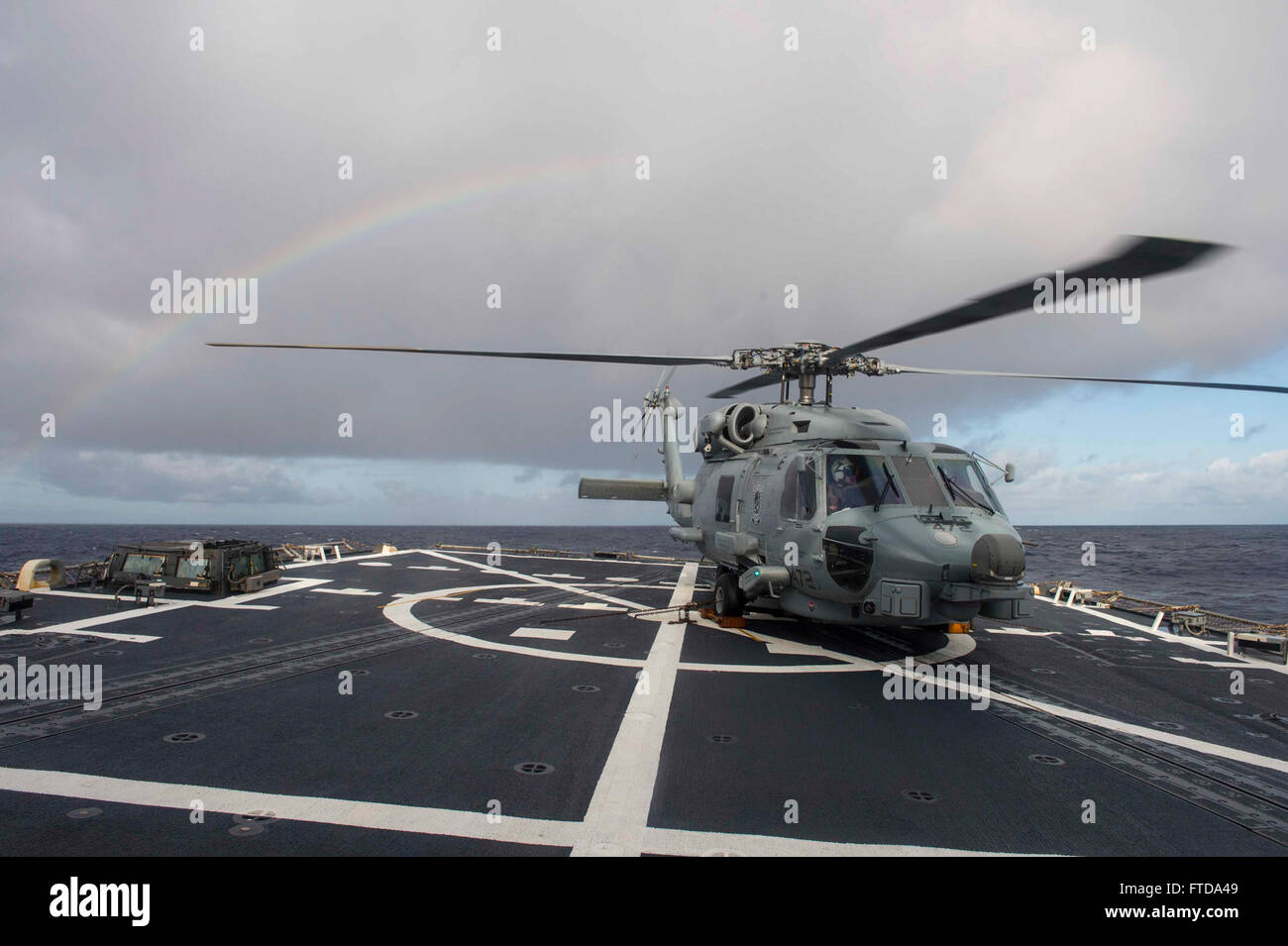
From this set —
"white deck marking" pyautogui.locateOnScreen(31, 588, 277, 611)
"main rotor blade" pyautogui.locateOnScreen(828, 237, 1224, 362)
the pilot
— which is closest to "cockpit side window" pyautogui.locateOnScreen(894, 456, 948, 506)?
the pilot

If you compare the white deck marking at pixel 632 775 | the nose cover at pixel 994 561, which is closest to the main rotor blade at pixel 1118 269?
the nose cover at pixel 994 561

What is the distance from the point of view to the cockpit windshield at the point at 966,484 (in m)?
11.3

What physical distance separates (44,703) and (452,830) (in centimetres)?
674

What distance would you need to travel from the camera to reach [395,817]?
5648mm

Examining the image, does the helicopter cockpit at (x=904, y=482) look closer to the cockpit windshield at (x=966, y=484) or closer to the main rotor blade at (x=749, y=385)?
the cockpit windshield at (x=966, y=484)

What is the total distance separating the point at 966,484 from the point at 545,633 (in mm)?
8638

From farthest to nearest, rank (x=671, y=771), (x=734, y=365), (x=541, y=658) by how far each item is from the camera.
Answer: (x=734, y=365) → (x=541, y=658) → (x=671, y=771)

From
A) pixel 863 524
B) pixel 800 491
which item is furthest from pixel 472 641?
pixel 863 524

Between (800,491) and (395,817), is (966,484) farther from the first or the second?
(395,817)

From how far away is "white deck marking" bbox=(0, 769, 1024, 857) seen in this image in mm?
5281

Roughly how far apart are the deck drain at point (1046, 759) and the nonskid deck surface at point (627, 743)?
0.06 meters
